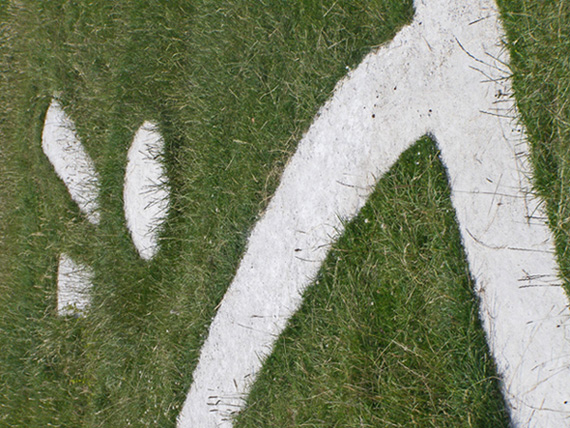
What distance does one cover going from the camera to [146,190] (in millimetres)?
5582

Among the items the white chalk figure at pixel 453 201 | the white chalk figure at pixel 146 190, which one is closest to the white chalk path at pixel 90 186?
the white chalk figure at pixel 146 190

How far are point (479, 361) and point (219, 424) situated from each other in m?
2.52

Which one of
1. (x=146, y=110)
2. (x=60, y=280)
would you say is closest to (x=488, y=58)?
(x=146, y=110)

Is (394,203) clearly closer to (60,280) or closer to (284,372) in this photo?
(284,372)

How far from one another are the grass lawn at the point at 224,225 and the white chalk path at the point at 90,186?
0.13 metres

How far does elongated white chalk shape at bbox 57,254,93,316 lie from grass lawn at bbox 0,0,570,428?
0.15 meters

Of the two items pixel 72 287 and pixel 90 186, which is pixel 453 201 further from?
pixel 72 287

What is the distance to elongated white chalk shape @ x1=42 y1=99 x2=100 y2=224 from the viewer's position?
240 inches

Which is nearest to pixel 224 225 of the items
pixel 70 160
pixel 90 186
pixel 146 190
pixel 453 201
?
pixel 146 190

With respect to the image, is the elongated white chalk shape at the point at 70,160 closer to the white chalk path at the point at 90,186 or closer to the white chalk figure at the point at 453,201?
the white chalk path at the point at 90,186

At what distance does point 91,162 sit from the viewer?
244 inches

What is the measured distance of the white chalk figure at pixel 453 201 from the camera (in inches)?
148

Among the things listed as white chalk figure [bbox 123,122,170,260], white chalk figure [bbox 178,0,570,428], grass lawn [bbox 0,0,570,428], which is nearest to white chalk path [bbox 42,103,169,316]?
white chalk figure [bbox 123,122,170,260]

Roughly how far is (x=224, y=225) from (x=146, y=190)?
1141 millimetres
